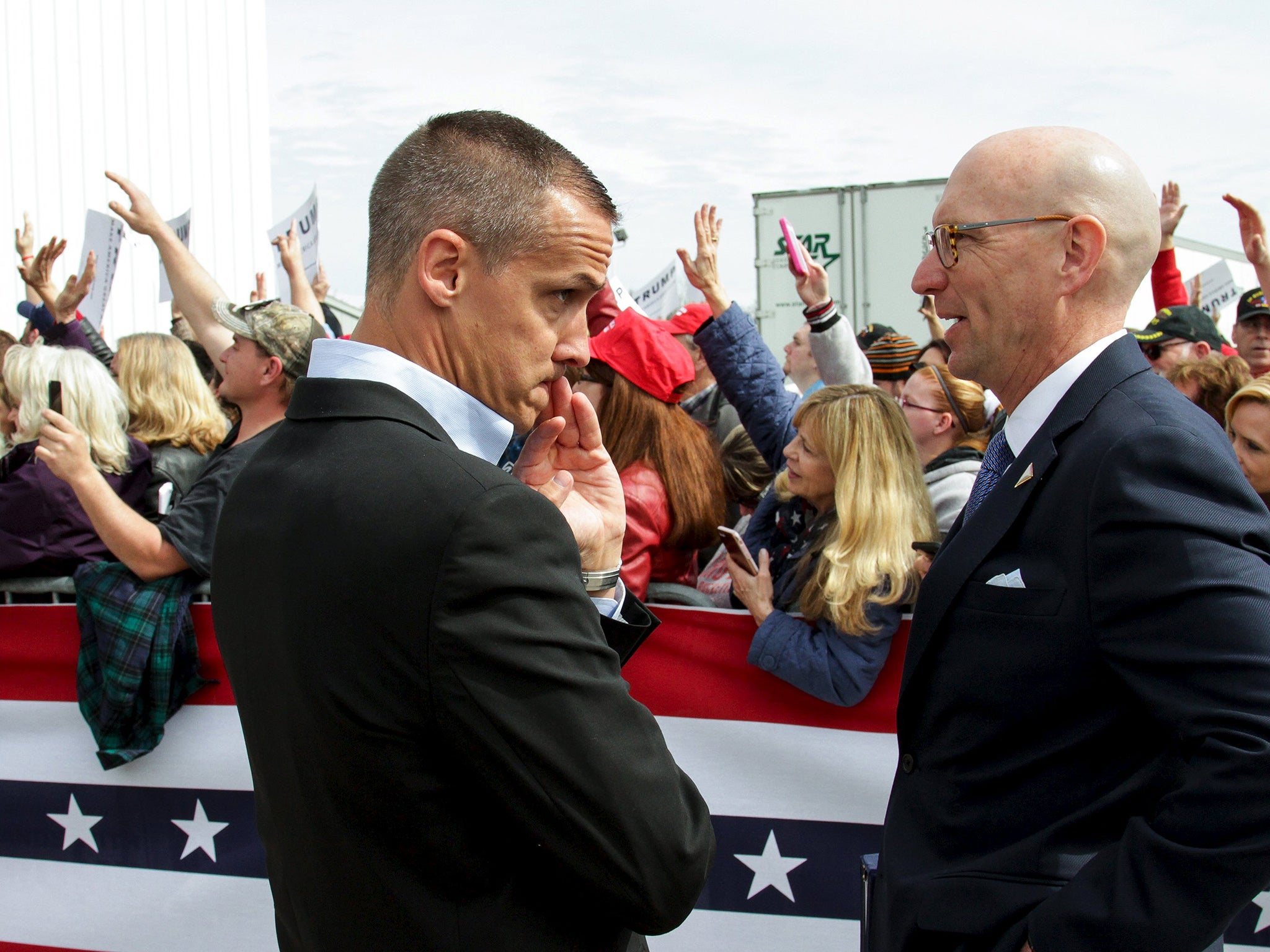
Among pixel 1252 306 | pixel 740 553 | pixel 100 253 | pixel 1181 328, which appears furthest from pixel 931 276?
pixel 100 253

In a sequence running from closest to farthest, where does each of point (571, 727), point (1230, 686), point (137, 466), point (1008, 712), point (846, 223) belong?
1. point (571, 727)
2. point (1230, 686)
3. point (1008, 712)
4. point (137, 466)
5. point (846, 223)

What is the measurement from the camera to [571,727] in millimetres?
1156

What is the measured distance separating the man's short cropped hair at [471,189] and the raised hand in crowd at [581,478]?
0.36 meters

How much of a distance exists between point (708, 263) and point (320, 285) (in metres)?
4.53

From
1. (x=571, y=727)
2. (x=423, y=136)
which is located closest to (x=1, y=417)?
(x=423, y=136)

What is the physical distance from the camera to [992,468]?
203 centimetres

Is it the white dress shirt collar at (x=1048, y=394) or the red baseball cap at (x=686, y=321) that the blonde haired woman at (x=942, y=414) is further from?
the white dress shirt collar at (x=1048, y=394)

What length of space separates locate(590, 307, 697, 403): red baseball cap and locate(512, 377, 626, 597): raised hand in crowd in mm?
1863

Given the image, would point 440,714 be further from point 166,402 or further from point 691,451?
point 166,402

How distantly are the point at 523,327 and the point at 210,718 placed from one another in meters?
2.71

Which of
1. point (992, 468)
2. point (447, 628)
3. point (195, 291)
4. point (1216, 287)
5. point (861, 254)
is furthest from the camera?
point (861, 254)

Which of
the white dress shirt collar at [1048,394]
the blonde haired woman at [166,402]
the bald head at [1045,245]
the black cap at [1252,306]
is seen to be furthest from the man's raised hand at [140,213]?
the black cap at [1252,306]

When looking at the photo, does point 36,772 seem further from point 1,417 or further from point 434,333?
point 434,333

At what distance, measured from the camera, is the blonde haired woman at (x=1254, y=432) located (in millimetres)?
3234
